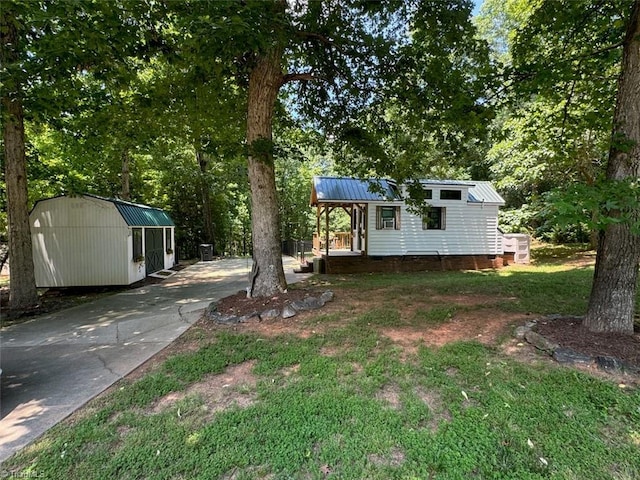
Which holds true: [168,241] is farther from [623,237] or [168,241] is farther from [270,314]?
[623,237]

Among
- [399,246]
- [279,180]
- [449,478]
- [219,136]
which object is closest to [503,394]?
[449,478]

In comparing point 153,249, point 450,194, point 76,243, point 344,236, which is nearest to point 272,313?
point 76,243

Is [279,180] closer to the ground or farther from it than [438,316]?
farther from it

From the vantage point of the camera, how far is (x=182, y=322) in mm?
5281

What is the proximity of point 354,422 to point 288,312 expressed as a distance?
2714 mm

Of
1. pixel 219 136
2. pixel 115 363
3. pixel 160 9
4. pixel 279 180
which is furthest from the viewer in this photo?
pixel 279 180

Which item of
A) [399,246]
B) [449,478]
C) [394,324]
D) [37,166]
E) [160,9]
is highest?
[160,9]

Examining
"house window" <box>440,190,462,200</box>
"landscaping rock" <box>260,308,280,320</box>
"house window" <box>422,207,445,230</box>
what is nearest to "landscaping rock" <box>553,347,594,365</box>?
"landscaping rock" <box>260,308,280,320</box>

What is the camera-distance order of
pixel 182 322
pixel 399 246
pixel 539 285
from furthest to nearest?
pixel 399 246 → pixel 539 285 → pixel 182 322

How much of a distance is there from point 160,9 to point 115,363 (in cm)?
477

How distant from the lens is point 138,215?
1062 centimetres

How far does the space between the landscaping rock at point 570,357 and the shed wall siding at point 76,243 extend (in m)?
10.0

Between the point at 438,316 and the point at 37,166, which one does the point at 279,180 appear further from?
the point at 438,316

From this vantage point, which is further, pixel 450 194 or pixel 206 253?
pixel 206 253
